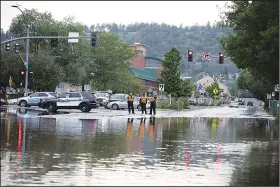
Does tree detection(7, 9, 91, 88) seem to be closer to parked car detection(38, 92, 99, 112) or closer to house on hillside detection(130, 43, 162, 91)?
parked car detection(38, 92, 99, 112)

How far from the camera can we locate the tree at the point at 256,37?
3441cm

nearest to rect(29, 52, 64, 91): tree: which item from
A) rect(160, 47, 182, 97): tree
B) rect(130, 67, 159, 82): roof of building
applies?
rect(160, 47, 182, 97): tree

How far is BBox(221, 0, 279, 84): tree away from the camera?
1355 inches

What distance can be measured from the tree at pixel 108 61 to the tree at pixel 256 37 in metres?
55.8

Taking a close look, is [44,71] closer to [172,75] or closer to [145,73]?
[172,75]

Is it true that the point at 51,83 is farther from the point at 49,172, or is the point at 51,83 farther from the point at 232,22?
the point at 49,172

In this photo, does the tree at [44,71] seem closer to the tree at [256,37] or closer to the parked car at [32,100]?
the parked car at [32,100]

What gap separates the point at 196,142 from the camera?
71.5 ft

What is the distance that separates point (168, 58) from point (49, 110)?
4893cm

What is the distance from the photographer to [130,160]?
14969 millimetres

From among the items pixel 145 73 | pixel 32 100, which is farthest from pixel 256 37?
pixel 145 73

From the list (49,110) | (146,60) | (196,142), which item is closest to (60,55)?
(49,110)

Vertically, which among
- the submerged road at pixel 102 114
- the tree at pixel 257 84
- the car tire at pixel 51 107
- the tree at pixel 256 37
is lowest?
the submerged road at pixel 102 114

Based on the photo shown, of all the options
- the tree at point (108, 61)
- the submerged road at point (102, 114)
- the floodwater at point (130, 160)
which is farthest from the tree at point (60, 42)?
the floodwater at point (130, 160)
